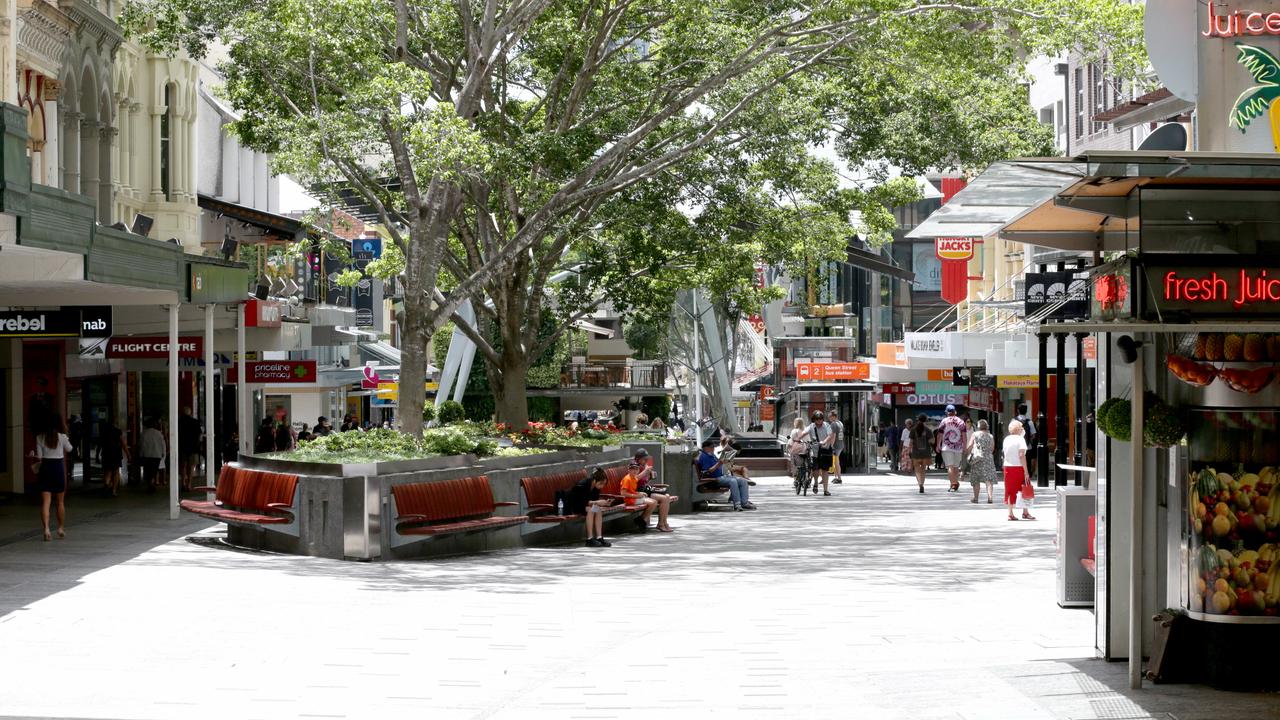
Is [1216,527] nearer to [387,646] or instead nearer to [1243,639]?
[1243,639]

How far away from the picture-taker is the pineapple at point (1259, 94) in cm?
1301

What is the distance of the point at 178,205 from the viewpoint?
32250mm

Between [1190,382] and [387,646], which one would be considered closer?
[1190,382]

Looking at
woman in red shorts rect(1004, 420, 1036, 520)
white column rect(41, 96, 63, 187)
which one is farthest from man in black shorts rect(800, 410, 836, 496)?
white column rect(41, 96, 63, 187)

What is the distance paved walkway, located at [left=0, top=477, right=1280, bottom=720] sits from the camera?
9.65 meters

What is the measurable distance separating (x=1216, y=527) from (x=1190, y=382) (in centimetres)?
90

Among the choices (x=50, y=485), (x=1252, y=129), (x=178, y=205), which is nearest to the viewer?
(x=1252, y=129)

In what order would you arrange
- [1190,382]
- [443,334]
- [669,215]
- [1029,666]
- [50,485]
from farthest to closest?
[443,334] < [669,215] < [50,485] < [1029,666] < [1190,382]

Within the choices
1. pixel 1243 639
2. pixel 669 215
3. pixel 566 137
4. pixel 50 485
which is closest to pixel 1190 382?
pixel 1243 639

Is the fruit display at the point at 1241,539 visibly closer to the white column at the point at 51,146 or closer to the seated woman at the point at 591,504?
the seated woman at the point at 591,504

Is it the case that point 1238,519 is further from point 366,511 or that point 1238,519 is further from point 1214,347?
point 366,511

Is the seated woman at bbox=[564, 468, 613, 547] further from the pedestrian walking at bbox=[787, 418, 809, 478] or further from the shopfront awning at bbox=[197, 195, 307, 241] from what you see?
the shopfront awning at bbox=[197, 195, 307, 241]

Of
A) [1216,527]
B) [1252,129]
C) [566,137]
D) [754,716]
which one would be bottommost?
[754,716]

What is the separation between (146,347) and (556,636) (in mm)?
15087
